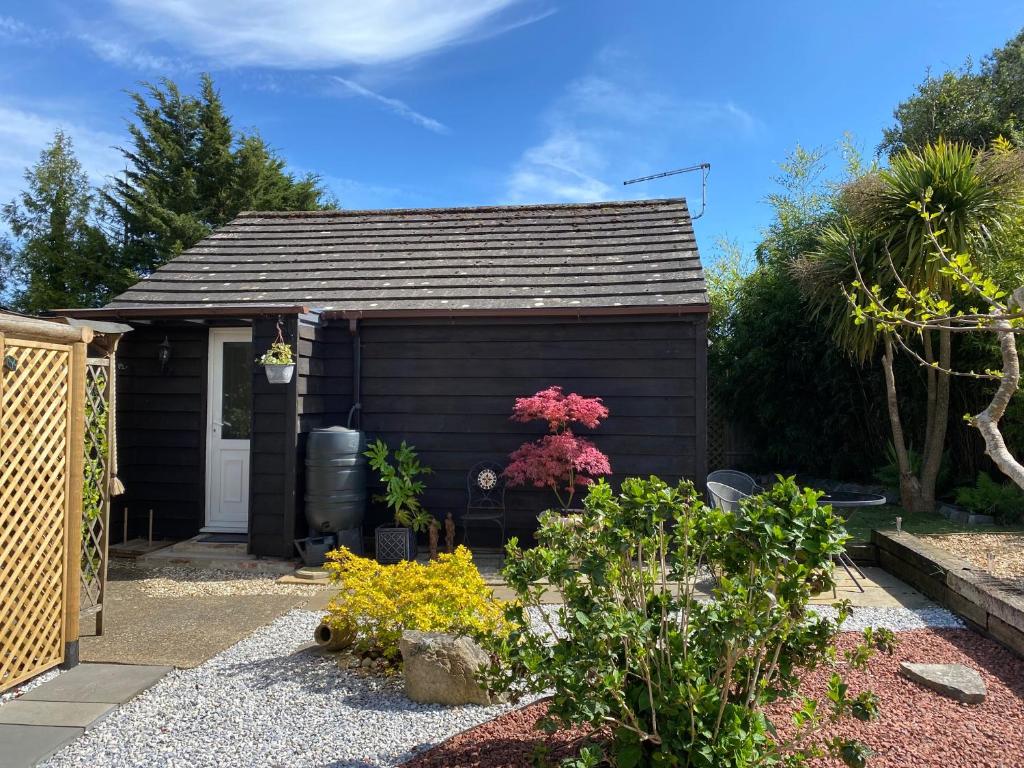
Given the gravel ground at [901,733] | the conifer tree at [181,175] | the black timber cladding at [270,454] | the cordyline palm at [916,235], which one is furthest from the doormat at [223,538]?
the conifer tree at [181,175]

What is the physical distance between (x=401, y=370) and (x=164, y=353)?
8.68 feet

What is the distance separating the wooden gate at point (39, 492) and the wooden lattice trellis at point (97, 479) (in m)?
0.29

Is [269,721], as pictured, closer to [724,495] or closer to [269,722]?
[269,722]

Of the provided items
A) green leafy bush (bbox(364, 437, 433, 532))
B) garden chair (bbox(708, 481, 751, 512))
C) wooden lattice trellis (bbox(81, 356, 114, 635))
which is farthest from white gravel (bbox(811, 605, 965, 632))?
wooden lattice trellis (bbox(81, 356, 114, 635))

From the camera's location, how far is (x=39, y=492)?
365 centimetres

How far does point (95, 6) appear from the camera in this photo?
30.8ft

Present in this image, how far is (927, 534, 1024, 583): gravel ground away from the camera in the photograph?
5005 mm

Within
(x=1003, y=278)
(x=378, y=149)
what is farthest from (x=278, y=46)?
(x=1003, y=278)

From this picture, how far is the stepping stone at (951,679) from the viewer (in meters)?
3.16

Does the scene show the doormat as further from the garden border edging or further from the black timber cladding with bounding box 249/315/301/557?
the garden border edging

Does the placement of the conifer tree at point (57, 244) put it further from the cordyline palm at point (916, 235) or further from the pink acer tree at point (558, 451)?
the cordyline palm at point (916, 235)

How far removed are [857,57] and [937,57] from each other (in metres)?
10.2

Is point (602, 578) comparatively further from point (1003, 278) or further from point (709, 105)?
point (709, 105)

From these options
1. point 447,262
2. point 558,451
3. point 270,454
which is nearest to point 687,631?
point 558,451
